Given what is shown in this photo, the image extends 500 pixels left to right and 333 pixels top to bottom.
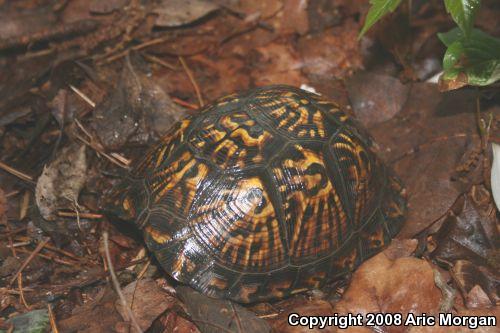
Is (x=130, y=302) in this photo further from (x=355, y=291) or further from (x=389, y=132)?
(x=389, y=132)

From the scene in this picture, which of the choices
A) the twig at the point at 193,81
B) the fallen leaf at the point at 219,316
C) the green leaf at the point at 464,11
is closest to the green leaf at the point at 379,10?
the green leaf at the point at 464,11

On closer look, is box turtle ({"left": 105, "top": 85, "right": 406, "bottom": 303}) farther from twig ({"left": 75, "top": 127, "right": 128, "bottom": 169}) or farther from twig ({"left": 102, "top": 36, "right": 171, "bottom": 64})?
twig ({"left": 102, "top": 36, "right": 171, "bottom": 64})

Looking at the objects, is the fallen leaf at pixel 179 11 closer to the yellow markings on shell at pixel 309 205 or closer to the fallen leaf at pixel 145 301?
the yellow markings on shell at pixel 309 205

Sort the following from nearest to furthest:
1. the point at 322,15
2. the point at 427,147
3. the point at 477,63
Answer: the point at 477,63
the point at 427,147
the point at 322,15

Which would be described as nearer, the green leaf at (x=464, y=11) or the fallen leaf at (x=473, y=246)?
the green leaf at (x=464, y=11)

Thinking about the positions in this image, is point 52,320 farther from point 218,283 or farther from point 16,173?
point 16,173

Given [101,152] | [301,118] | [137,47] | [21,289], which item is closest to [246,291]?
[301,118]

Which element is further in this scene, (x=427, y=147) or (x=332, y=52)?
(x=332, y=52)

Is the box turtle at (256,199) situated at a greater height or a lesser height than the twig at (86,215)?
greater
